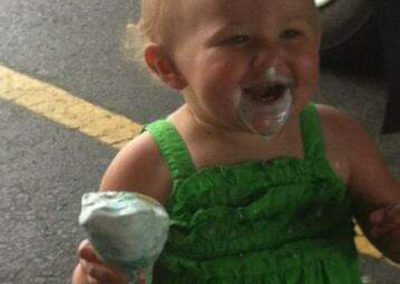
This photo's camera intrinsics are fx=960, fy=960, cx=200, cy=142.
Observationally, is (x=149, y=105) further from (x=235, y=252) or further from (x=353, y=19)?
(x=235, y=252)

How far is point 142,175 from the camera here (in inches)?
46.8

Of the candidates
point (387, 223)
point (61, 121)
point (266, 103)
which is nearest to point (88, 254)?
point (266, 103)

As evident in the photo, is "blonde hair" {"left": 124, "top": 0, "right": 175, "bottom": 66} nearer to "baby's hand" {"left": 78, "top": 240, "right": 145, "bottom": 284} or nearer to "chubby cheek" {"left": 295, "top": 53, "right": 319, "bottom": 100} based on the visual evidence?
"chubby cheek" {"left": 295, "top": 53, "right": 319, "bottom": 100}

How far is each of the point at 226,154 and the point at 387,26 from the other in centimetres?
60

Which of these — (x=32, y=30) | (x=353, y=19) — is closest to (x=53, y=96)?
(x=32, y=30)

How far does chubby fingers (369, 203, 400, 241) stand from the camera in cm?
115

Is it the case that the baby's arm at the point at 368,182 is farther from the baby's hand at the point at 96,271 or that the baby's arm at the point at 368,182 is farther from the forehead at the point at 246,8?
the baby's hand at the point at 96,271

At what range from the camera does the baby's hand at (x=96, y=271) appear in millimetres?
1017

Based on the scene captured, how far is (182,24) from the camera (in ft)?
3.75

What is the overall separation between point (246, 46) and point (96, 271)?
31 centimetres

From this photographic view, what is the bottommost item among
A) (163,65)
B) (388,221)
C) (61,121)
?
(61,121)

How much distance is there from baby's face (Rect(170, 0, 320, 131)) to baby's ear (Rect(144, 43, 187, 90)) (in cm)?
5

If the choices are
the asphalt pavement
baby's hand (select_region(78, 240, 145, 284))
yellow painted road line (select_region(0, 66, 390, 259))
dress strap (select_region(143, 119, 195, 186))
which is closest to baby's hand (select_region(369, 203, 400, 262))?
dress strap (select_region(143, 119, 195, 186))

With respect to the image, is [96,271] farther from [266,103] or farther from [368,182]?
[368,182]
